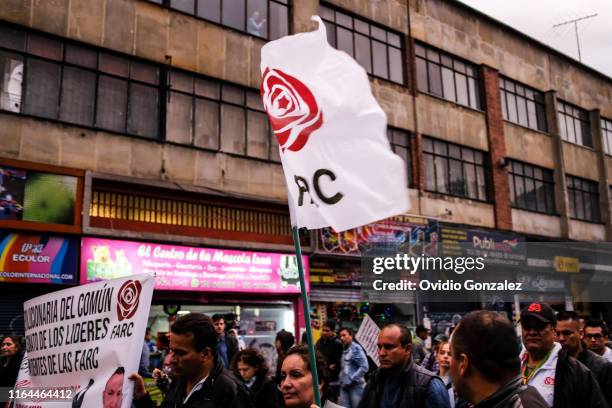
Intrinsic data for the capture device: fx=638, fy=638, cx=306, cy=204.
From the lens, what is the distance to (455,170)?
971 inches

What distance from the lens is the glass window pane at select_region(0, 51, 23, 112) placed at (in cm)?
1397

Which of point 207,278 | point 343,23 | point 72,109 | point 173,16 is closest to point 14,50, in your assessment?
point 72,109

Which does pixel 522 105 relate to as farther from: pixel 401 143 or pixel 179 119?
pixel 179 119

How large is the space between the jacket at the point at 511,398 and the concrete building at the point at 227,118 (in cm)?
1271

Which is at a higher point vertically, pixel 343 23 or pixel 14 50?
pixel 343 23

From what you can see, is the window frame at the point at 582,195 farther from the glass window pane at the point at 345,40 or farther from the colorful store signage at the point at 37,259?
the colorful store signage at the point at 37,259

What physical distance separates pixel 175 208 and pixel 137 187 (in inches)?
50.4

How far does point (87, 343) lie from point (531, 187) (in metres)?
25.9

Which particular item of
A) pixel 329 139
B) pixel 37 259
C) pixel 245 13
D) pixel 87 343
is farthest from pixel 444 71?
pixel 87 343

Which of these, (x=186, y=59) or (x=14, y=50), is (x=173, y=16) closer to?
(x=186, y=59)

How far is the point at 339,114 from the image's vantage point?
432 centimetres

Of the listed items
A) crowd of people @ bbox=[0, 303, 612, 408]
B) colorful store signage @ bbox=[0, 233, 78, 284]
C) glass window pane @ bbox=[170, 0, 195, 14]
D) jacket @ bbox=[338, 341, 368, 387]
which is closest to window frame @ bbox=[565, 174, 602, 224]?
glass window pane @ bbox=[170, 0, 195, 14]

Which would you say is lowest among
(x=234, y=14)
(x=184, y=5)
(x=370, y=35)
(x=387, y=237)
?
(x=387, y=237)

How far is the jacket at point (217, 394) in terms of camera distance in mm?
3822
